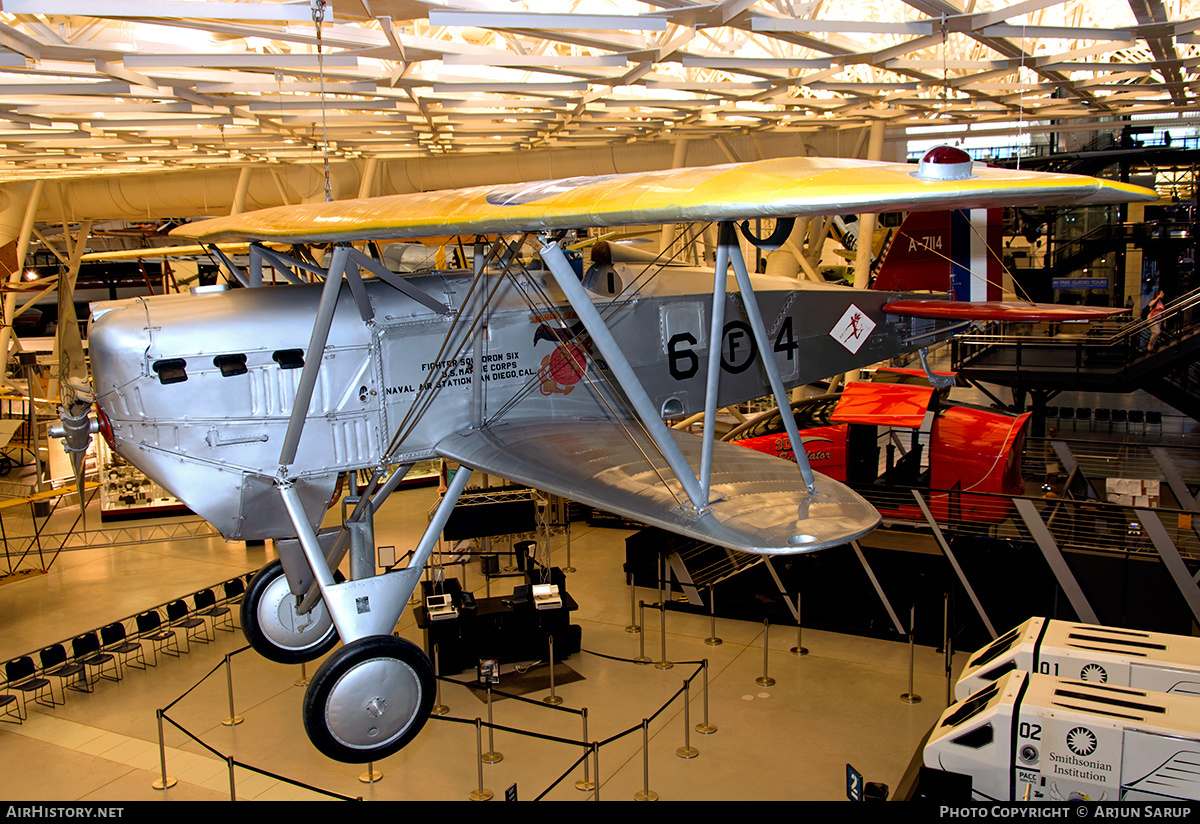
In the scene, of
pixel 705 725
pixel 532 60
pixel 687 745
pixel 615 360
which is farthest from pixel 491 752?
pixel 532 60

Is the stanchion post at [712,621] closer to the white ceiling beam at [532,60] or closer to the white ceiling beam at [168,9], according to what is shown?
the white ceiling beam at [532,60]

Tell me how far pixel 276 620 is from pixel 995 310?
6586 millimetres

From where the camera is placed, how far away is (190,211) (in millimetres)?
24469

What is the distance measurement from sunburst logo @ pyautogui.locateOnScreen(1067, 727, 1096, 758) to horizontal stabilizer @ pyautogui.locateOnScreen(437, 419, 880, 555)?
7.34 ft

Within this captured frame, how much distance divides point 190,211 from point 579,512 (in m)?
15.9

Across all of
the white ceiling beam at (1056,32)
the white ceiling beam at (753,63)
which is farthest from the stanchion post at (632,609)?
the white ceiling beam at (1056,32)

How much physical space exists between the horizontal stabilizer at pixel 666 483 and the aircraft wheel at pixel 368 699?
126cm

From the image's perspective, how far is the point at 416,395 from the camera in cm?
597

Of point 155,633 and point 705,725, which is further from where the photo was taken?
point 155,633

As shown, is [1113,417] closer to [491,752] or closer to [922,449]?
[922,449]

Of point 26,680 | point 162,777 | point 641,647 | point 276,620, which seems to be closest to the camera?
point 276,620

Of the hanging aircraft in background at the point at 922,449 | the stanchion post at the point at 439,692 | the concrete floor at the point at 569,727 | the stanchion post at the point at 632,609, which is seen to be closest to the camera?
the concrete floor at the point at 569,727

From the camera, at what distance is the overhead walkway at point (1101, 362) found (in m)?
14.6
